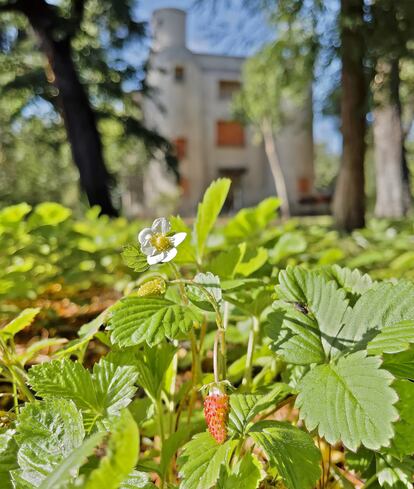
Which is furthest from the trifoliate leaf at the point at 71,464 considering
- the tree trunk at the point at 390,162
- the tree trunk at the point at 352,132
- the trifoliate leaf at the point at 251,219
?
the tree trunk at the point at 390,162

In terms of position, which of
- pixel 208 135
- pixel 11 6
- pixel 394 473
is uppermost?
pixel 11 6

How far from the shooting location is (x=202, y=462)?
37cm

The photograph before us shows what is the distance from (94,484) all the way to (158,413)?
0.89 feet

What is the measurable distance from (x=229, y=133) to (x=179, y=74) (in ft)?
9.34

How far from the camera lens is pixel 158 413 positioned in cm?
48

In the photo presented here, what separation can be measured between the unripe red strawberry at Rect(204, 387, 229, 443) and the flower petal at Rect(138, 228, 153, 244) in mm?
161

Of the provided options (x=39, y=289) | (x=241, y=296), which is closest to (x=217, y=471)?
(x=241, y=296)

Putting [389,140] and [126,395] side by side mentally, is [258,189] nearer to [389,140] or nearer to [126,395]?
[389,140]

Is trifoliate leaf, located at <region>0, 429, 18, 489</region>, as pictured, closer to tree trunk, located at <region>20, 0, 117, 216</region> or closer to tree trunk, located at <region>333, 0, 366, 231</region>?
tree trunk, located at <region>333, 0, 366, 231</region>

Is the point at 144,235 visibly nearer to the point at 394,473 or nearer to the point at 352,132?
the point at 394,473

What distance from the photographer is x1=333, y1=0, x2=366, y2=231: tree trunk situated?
3514 mm

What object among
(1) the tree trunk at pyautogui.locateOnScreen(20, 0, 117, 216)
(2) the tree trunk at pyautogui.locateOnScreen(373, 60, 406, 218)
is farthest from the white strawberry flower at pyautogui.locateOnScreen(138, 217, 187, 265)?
(2) the tree trunk at pyautogui.locateOnScreen(373, 60, 406, 218)

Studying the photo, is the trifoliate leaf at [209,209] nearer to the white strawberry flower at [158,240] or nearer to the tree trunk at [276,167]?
the white strawberry flower at [158,240]

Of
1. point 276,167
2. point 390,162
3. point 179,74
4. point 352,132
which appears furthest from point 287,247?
point 179,74
